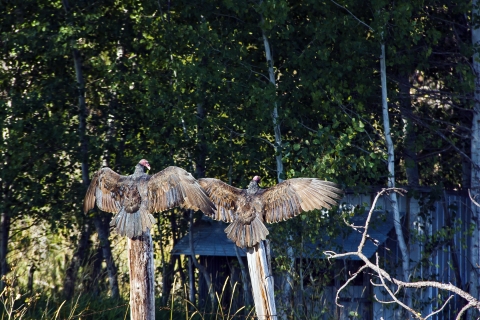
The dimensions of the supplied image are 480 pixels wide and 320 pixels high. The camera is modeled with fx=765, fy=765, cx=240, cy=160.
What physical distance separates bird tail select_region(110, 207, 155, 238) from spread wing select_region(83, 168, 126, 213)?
1.26ft

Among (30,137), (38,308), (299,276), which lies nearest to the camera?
(38,308)

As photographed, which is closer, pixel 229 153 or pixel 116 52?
pixel 229 153

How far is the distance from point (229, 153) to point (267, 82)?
3.86 feet

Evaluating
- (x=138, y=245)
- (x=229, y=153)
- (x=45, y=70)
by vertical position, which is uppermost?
(x=45, y=70)

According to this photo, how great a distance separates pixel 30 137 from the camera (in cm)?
1066

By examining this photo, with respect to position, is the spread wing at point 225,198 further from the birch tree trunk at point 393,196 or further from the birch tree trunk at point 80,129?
the birch tree trunk at point 80,129

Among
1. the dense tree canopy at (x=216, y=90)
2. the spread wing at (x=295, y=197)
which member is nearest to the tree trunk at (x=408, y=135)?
the dense tree canopy at (x=216, y=90)

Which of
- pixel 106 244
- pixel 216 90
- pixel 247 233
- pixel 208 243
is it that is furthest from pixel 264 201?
pixel 106 244

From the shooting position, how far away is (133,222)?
5.97m

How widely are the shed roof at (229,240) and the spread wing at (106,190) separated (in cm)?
362

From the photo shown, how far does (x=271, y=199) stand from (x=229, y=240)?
15.2 feet

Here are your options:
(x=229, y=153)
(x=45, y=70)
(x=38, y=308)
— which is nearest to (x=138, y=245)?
(x=38, y=308)

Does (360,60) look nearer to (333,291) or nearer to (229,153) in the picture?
(229,153)

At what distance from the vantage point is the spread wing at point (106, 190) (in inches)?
258
